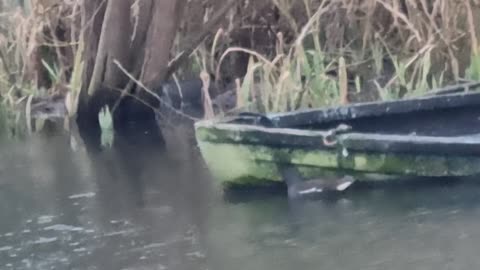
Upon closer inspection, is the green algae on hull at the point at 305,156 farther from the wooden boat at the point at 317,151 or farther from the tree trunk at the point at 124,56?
the tree trunk at the point at 124,56

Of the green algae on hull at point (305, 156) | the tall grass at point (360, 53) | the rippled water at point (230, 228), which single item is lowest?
the rippled water at point (230, 228)

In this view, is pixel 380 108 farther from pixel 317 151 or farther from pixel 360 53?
pixel 360 53

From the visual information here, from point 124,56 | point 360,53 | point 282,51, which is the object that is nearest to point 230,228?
point 282,51

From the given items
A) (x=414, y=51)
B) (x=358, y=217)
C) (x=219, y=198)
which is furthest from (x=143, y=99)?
(x=358, y=217)

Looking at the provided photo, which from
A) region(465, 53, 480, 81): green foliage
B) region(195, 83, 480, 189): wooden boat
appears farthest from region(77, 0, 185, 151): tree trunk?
region(195, 83, 480, 189): wooden boat

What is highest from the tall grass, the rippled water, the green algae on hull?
the tall grass

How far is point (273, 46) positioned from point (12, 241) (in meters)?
5.39

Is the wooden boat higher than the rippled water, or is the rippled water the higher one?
the wooden boat

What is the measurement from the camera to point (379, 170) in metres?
7.46

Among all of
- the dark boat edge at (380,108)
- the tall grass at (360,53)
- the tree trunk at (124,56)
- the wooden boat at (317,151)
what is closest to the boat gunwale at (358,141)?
the wooden boat at (317,151)

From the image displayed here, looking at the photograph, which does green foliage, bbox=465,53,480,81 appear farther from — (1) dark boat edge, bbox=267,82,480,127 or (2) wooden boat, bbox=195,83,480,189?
(2) wooden boat, bbox=195,83,480,189

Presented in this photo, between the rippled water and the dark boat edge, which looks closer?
the rippled water

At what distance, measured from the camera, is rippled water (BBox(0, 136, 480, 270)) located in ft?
20.8

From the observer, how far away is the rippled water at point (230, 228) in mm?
6352
